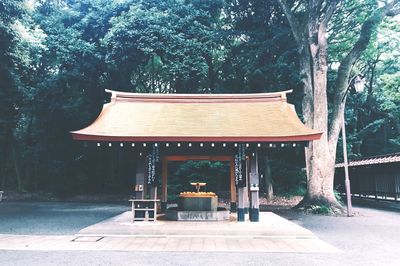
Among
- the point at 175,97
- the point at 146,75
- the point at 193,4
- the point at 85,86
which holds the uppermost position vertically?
the point at 193,4

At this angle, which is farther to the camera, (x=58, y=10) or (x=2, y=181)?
(x=2, y=181)

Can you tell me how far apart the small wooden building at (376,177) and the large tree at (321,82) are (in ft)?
9.28

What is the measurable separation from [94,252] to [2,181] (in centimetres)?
2351

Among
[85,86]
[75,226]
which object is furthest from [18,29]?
[75,226]

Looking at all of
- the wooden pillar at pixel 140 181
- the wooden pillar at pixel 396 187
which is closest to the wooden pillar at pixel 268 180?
the wooden pillar at pixel 396 187

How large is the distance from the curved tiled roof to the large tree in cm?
369

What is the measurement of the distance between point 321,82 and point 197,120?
7.14 m

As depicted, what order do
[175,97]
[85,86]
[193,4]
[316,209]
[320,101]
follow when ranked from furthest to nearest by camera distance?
[85,86] → [193,4] → [320,101] → [316,209] → [175,97]

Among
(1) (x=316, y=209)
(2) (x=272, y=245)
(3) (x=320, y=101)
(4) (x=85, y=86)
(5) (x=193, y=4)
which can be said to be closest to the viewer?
(2) (x=272, y=245)

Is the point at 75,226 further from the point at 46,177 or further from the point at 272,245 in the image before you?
the point at 46,177

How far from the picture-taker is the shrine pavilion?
30.3ft

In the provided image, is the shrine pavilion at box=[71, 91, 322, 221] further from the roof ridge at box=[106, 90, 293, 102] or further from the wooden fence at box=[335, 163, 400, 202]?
the wooden fence at box=[335, 163, 400, 202]

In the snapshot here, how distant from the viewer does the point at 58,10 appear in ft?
68.7

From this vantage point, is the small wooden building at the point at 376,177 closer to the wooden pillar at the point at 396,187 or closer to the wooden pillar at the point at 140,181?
the wooden pillar at the point at 396,187
